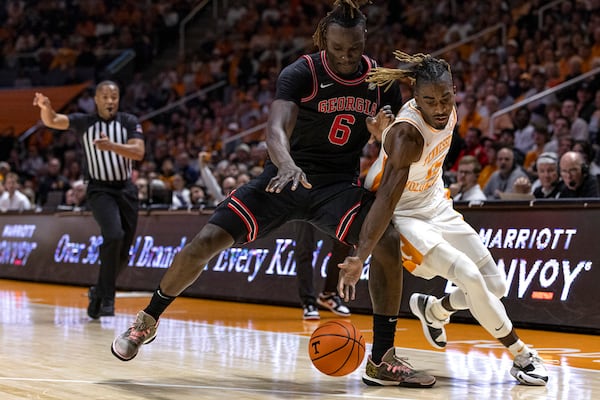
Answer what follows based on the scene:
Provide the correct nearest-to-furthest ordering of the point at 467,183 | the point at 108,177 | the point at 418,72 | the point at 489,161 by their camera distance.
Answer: the point at 418,72 → the point at 108,177 → the point at 467,183 → the point at 489,161

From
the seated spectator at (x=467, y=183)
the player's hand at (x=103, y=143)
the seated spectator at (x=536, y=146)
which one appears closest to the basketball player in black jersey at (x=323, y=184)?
the player's hand at (x=103, y=143)

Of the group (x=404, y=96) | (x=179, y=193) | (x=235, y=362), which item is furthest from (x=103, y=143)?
(x=404, y=96)

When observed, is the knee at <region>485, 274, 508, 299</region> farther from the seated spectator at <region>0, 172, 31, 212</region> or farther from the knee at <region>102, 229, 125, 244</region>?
the seated spectator at <region>0, 172, 31, 212</region>

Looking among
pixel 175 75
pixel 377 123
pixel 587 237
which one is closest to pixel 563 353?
pixel 587 237

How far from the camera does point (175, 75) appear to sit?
21.3 metres

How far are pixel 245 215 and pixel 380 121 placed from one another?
0.99 metres

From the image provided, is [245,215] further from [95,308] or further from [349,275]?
[95,308]

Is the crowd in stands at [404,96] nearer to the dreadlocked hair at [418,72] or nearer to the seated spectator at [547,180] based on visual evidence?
the seated spectator at [547,180]

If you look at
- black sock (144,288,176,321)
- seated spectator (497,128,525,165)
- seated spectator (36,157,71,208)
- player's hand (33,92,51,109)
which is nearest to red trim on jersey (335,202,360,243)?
black sock (144,288,176,321)

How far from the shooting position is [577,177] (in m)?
8.93

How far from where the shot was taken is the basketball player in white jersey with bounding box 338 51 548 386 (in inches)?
195

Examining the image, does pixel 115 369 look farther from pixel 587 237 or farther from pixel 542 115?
pixel 542 115

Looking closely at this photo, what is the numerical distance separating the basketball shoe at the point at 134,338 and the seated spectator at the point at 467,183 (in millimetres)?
5176

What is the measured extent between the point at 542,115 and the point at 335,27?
7.92 m
